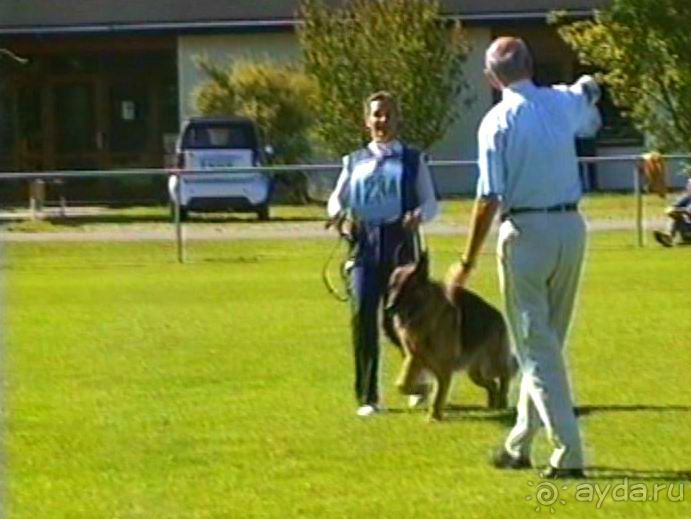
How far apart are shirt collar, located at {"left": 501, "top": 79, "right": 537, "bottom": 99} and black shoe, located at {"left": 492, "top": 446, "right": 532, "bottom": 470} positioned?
1.78m

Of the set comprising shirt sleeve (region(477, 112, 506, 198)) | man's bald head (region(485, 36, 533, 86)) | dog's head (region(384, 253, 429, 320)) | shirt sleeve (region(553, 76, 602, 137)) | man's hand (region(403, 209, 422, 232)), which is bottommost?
dog's head (region(384, 253, 429, 320))

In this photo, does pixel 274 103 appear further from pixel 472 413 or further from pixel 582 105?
pixel 582 105

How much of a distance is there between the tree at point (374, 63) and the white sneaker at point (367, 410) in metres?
27.2

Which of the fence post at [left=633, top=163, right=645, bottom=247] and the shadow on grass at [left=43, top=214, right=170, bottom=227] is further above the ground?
the fence post at [left=633, top=163, right=645, bottom=247]

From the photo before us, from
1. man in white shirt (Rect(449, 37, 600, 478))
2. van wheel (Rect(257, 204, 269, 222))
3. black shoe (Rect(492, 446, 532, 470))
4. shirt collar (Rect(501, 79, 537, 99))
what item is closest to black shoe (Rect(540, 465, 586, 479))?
man in white shirt (Rect(449, 37, 600, 478))

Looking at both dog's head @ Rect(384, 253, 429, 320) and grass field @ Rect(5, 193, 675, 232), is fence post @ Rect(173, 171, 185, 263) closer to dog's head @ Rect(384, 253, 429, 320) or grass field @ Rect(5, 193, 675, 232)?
grass field @ Rect(5, 193, 675, 232)

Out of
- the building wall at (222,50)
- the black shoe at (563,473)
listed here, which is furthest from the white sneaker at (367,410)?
the building wall at (222,50)

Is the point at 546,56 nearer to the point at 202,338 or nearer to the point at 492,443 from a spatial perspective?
the point at 202,338

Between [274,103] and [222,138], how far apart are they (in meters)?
4.61

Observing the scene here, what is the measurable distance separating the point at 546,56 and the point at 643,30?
1066cm

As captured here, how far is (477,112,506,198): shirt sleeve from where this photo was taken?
31.6 feet

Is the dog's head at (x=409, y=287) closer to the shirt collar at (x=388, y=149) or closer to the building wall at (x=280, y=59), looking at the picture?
the shirt collar at (x=388, y=149)

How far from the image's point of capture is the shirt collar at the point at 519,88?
970 cm

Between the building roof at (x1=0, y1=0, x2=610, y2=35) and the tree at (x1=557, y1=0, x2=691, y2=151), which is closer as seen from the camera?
the tree at (x1=557, y1=0, x2=691, y2=151)
